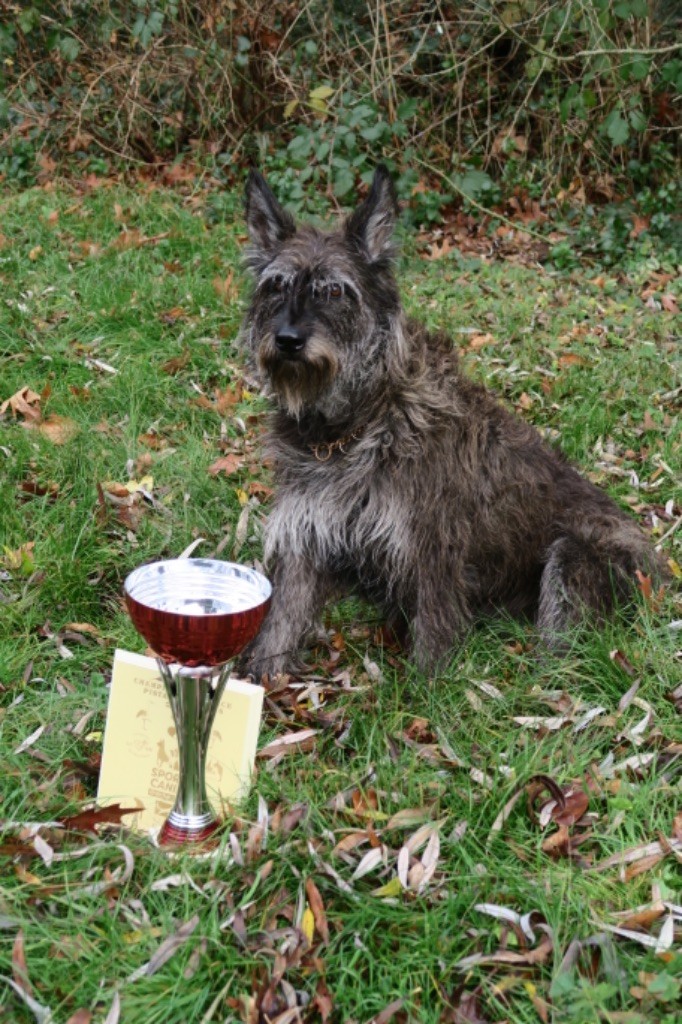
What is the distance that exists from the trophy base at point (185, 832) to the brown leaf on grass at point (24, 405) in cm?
280

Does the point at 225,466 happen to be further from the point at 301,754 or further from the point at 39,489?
the point at 301,754

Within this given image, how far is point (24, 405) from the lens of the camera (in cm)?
497

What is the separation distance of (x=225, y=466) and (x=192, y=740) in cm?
231

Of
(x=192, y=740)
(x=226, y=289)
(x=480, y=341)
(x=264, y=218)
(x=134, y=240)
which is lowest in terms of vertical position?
(x=192, y=740)

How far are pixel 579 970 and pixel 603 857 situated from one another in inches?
16.4

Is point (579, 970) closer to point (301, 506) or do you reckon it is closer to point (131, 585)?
point (131, 585)

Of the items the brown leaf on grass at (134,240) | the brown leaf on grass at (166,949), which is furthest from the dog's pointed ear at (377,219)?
the brown leaf on grass at (134,240)

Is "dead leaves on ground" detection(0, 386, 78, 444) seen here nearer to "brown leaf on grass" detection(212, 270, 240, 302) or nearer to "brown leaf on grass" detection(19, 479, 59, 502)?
"brown leaf on grass" detection(19, 479, 59, 502)

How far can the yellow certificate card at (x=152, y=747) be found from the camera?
108 inches

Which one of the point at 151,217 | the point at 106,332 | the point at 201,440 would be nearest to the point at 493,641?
the point at 201,440

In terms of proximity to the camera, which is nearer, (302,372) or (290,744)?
(290,744)

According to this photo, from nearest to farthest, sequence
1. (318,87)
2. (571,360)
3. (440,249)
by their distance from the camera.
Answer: (571,360) → (318,87) → (440,249)

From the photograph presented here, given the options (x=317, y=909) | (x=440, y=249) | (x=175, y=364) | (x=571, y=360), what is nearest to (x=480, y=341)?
(x=571, y=360)

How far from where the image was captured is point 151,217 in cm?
764
